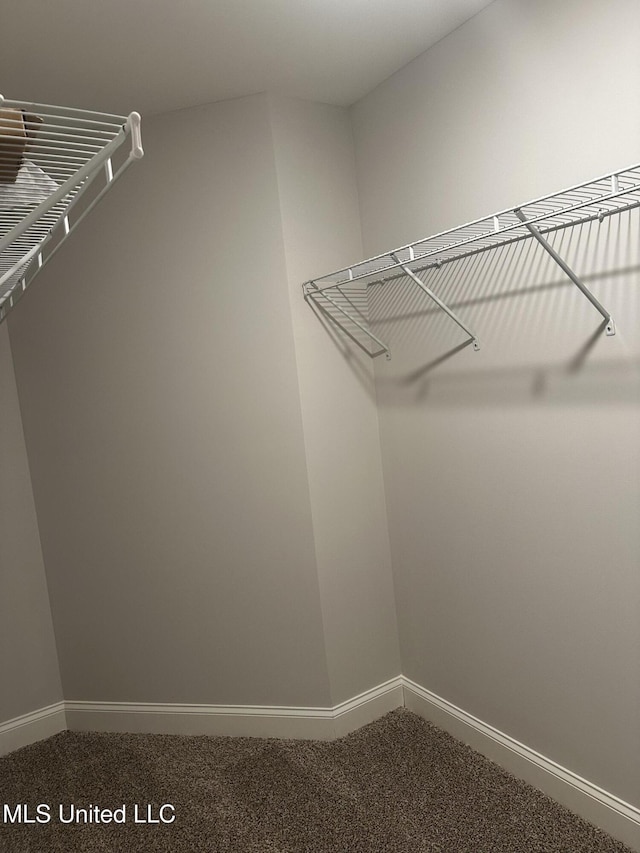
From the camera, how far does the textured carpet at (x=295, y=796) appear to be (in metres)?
1.92

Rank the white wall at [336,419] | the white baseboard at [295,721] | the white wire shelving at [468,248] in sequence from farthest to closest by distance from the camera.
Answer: the white wall at [336,419], the white baseboard at [295,721], the white wire shelving at [468,248]

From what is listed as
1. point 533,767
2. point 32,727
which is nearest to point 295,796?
point 533,767

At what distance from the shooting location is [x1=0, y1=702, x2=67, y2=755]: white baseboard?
8.65 feet

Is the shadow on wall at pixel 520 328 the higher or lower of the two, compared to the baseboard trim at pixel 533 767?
higher

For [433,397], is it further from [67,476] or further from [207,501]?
[67,476]

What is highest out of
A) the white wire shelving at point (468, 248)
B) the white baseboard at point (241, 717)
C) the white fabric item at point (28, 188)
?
the white fabric item at point (28, 188)

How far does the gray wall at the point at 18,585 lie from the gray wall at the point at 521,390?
Result: 56.1 inches

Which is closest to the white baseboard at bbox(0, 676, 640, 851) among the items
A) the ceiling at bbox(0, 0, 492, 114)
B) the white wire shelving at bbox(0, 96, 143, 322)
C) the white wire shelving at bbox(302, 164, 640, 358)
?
the white wire shelving at bbox(302, 164, 640, 358)

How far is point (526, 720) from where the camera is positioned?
6.89 ft

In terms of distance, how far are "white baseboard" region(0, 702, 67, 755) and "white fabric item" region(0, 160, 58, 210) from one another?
2.21 m

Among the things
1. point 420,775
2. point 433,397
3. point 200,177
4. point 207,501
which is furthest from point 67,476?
point 420,775

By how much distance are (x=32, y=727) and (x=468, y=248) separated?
2.40 meters

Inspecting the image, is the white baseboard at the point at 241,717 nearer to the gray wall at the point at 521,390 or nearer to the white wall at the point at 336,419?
the white wall at the point at 336,419

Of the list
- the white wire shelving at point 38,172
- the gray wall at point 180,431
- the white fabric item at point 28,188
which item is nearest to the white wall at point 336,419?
the gray wall at point 180,431
